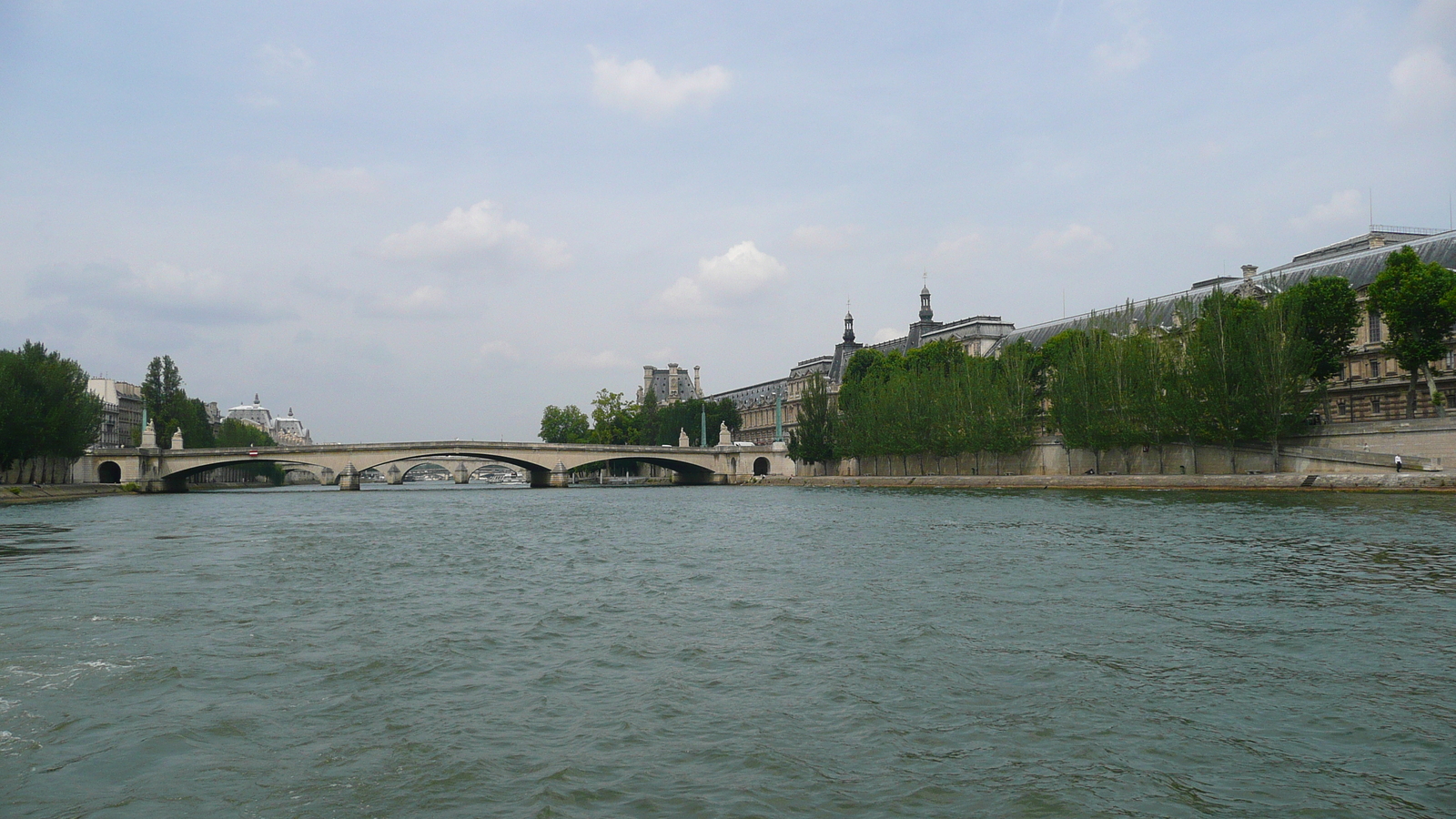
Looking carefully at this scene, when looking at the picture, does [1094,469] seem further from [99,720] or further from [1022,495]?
[99,720]

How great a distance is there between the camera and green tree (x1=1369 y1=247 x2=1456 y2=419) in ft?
173

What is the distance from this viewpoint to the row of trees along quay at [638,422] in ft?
467

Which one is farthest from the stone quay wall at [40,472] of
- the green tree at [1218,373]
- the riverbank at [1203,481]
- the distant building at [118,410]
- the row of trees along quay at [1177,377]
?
the green tree at [1218,373]

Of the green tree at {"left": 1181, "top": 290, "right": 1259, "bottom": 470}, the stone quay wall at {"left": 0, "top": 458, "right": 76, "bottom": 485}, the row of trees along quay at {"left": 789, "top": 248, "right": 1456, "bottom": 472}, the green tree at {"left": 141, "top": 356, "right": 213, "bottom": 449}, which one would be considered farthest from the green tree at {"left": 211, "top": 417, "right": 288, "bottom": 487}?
the green tree at {"left": 1181, "top": 290, "right": 1259, "bottom": 470}

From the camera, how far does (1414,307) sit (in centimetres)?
5297

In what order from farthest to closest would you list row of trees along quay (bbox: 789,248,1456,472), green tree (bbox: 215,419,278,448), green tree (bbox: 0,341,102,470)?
green tree (bbox: 215,419,278,448)
green tree (bbox: 0,341,102,470)
row of trees along quay (bbox: 789,248,1456,472)

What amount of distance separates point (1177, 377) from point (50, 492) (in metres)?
72.9

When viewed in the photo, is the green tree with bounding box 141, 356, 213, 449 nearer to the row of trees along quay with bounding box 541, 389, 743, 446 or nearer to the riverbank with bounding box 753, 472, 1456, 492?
the row of trees along quay with bounding box 541, 389, 743, 446

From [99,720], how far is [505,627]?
625cm

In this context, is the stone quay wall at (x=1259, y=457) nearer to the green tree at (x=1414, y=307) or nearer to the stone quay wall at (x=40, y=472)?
the green tree at (x=1414, y=307)

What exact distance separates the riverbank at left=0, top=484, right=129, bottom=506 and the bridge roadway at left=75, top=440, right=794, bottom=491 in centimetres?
647

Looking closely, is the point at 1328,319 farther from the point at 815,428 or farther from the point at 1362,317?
the point at 815,428

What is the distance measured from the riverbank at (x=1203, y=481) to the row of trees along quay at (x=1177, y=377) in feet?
8.86

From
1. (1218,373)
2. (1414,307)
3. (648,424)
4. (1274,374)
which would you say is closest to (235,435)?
(648,424)
